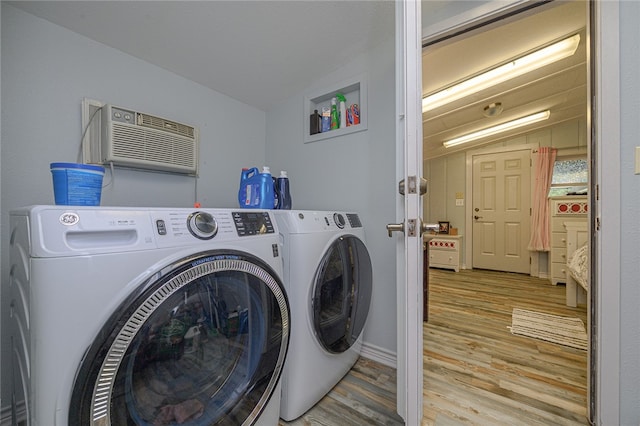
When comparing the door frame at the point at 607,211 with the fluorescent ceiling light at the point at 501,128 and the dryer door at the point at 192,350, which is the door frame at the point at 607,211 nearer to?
the dryer door at the point at 192,350

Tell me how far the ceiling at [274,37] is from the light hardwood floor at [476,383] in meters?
1.90

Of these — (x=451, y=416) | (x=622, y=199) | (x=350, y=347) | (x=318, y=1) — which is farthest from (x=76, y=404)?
(x=622, y=199)

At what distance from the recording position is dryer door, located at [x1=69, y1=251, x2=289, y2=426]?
22.9 inches

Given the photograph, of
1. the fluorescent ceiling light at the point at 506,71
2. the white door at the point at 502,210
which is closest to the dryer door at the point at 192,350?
the fluorescent ceiling light at the point at 506,71

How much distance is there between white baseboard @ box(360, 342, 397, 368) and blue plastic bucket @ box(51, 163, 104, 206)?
160 cm

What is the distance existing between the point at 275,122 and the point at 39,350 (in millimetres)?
1996

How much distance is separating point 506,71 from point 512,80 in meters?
0.25

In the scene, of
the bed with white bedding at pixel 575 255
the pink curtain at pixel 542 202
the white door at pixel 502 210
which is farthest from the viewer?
the white door at pixel 502 210

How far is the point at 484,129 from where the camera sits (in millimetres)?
3607

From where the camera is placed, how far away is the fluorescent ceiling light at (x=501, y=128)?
337 centimetres

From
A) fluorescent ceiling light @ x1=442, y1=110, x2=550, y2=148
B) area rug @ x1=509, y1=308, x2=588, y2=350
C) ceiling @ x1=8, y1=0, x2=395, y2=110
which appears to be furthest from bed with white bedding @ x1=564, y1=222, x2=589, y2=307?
ceiling @ x1=8, y1=0, x2=395, y2=110

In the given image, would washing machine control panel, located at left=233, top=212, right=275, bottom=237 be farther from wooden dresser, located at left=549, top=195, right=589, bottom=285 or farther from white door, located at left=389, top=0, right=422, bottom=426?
wooden dresser, located at left=549, top=195, right=589, bottom=285

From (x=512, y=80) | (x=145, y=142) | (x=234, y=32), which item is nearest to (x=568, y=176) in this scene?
(x=512, y=80)

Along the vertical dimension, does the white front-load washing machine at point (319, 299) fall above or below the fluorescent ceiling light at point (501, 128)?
below
